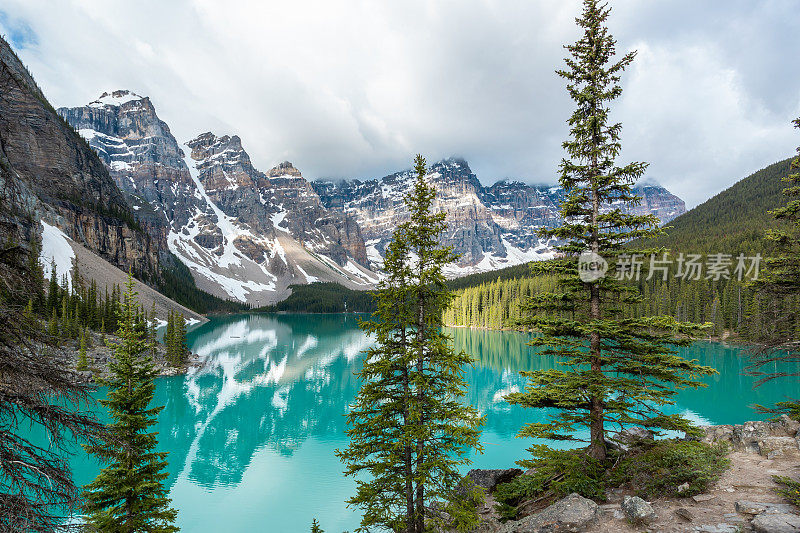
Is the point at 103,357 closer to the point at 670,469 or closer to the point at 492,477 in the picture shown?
the point at 492,477

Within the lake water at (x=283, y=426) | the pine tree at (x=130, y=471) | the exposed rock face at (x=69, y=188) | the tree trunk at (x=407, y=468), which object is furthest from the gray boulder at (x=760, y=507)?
the exposed rock face at (x=69, y=188)

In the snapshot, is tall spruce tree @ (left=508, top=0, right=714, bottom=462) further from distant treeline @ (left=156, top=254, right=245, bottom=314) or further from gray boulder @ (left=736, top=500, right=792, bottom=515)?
distant treeline @ (left=156, top=254, right=245, bottom=314)

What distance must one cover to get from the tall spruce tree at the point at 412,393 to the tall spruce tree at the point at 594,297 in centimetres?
212

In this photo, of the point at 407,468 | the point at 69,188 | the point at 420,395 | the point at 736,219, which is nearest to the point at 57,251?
the point at 69,188

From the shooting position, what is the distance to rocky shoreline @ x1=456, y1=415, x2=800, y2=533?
7844mm

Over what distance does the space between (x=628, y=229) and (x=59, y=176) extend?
160m

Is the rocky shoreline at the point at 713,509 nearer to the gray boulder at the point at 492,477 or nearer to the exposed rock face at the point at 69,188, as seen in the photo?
the gray boulder at the point at 492,477

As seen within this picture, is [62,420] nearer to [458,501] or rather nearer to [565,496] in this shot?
[458,501]

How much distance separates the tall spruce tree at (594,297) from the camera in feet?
34.4

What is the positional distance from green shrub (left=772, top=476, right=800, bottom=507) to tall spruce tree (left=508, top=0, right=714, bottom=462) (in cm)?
225

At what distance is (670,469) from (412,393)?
712cm

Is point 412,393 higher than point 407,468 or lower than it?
higher

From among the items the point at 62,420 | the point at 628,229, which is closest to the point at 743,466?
the point at 628,229

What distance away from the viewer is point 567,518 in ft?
30.4
